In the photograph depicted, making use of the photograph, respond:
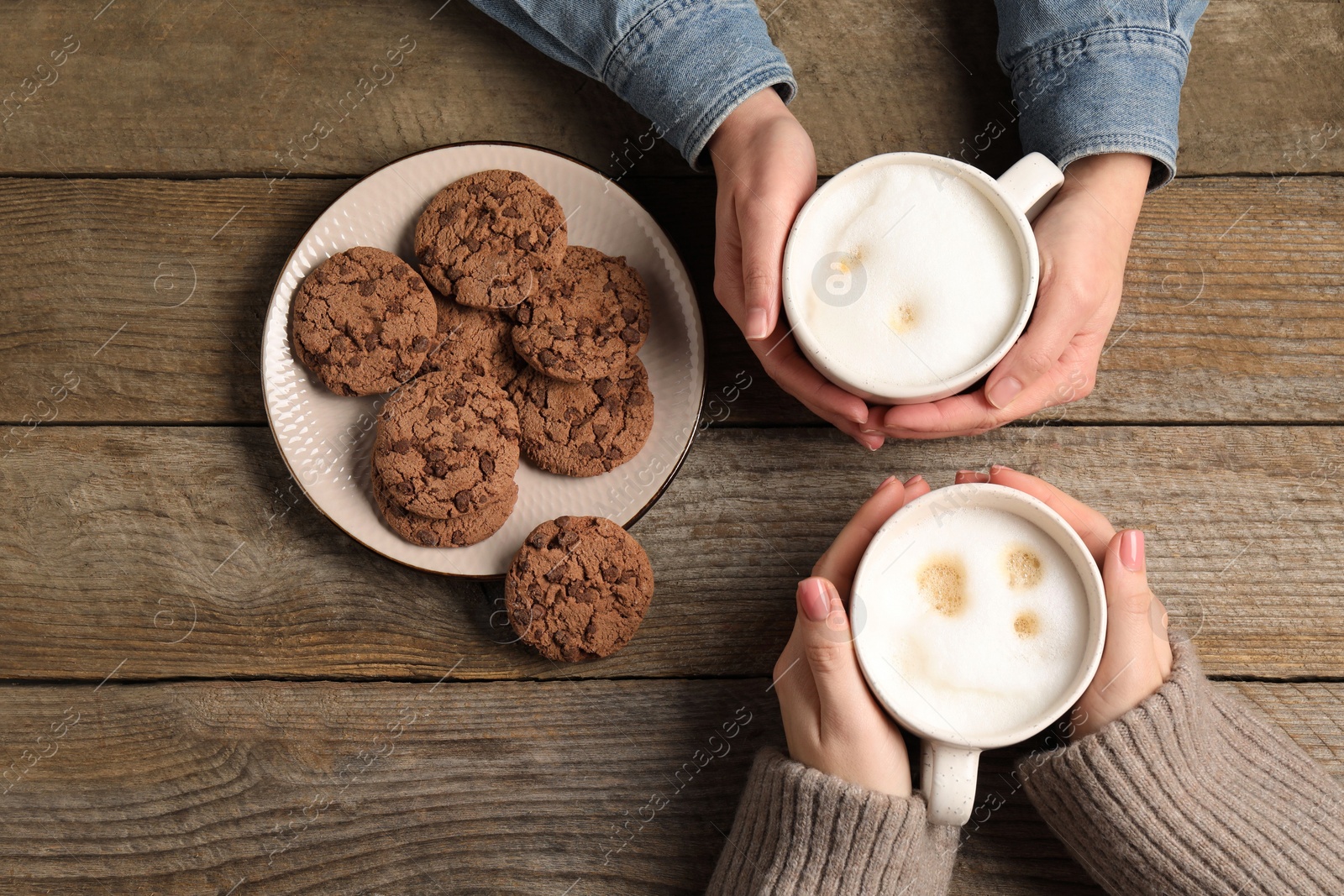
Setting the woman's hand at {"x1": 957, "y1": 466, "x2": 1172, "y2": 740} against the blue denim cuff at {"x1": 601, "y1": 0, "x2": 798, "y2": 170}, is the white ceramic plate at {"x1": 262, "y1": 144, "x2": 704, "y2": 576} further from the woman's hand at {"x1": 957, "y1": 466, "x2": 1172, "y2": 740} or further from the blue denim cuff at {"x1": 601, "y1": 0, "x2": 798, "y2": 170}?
the woman's hand at {"x1": 957, "y1": 466, "x2": 1172, "y2": 740}

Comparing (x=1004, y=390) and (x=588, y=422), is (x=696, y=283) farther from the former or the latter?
(x=1004, y=390)

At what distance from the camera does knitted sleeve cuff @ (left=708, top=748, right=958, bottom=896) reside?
848mm

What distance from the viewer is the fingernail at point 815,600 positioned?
2.66 feet

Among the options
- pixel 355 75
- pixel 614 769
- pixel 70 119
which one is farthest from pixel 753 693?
pixel 70 119

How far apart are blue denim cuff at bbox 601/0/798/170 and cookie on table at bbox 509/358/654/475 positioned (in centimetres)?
28

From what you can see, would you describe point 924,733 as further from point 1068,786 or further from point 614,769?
point 614,769

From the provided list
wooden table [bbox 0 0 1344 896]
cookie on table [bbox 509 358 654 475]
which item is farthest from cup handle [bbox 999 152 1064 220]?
cookie on table [bbox 509 358 654 475]

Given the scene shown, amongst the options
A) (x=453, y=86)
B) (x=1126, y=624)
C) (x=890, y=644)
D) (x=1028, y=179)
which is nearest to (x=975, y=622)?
(x=890, y=644)

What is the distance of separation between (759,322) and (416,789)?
686mm

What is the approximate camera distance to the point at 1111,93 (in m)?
0.92

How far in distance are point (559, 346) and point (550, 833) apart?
1.87ft

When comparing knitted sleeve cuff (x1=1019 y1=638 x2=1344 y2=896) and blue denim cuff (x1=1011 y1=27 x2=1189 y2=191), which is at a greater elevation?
blue denim cuff (x1=1011 y1=27 x2=1189 y2=191)

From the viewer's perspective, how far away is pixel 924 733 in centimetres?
77

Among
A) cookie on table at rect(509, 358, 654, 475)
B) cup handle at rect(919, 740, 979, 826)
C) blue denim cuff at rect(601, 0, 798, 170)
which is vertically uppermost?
blue denim cuff at rect(601, 0, 798, 170)
